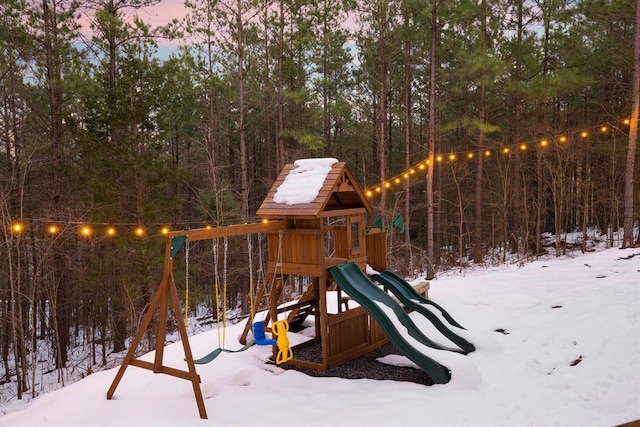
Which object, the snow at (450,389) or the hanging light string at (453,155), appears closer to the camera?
the snow at (450,389)

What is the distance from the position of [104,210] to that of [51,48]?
496cm

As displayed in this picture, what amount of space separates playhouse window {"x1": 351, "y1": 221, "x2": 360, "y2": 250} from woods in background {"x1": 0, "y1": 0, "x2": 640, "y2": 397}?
478 cm

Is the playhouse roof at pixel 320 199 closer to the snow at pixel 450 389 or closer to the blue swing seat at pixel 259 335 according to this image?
the blue swing seat at pixel 259 335

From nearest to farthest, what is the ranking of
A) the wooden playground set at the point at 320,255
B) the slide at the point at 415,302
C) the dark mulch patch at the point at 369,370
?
the dark mulch patch at the point at 369,370 < the wooden playground set at the point at 320,255 < the slide at the point at 415,302

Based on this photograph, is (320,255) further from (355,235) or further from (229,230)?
(229,230)

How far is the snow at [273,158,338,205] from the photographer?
6.96 metres

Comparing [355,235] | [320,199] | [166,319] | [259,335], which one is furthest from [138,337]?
[355,235]

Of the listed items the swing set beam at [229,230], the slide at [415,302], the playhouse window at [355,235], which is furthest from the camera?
the playhouse window at [355,235]

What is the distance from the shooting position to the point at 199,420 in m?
4.97

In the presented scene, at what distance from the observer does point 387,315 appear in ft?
21.5

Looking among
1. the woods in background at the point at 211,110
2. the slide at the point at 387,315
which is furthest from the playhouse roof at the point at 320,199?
the woods in background at the point at 211,110

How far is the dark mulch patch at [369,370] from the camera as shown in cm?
630

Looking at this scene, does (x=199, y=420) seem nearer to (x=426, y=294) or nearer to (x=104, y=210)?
(x=426, y=294)

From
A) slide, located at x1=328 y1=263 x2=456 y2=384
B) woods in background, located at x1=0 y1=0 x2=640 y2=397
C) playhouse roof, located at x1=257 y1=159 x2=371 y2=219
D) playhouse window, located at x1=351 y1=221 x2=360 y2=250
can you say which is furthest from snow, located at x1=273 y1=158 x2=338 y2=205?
woods in background, located at x1=0 y1=0 x2=640 y2=397
